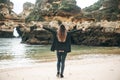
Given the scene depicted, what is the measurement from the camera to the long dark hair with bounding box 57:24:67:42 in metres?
5.32

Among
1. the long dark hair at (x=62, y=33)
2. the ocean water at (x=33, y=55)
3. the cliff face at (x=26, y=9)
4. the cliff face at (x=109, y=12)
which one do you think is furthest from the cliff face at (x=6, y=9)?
the long dark hair at (x=62, y=33)

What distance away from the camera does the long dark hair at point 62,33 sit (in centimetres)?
532

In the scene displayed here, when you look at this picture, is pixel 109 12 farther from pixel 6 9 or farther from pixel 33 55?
pixel 6 9

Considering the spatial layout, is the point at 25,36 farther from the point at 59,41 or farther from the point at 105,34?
the point at 59,41

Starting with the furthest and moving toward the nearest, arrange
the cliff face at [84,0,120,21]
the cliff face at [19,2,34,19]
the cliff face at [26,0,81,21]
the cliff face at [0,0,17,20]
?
the cliff face at [19,2,34,19] < the cliff face at [0,0,17,20] < the cliff face at [26,0,81,21] < the cliff face at [84,0,120,21]

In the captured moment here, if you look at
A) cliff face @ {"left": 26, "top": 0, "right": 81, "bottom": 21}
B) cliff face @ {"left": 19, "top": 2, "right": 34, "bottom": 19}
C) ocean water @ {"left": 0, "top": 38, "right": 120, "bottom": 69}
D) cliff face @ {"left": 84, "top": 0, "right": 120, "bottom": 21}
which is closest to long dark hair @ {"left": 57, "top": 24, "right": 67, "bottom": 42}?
ocean water @ {"left": 0, "top": 38, "right": 120, "bottom": 69}

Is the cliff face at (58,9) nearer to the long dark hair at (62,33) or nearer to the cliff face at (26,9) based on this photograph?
the cliff face at (26,9)

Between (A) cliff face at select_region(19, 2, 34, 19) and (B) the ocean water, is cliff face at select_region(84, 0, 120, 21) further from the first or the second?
(A) cliff face at select_region(19, 2, 34, 19)

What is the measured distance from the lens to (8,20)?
4509 centimetres

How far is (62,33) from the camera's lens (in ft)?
17.5

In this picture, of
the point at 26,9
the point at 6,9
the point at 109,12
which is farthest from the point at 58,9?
the point at 26,9

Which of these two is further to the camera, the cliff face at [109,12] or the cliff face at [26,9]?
the cliff face at [26,9]

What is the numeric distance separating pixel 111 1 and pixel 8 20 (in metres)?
20.8

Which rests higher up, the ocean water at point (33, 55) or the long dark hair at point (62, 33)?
the long dark hair at point (62, 33)
